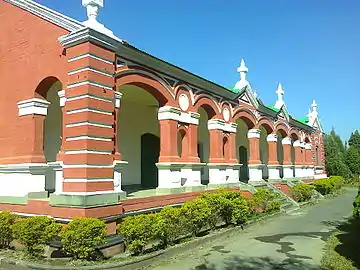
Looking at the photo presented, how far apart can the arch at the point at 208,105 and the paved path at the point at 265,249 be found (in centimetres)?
467

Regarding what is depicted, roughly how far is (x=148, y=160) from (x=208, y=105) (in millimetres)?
4275

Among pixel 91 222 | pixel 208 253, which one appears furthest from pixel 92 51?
pixel 208 253

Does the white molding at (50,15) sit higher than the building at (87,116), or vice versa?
the white molding at (50,15)

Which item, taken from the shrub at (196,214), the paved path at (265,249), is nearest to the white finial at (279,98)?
the paved path at (265,249)

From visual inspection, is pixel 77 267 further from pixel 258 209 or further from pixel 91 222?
pixel 258 209

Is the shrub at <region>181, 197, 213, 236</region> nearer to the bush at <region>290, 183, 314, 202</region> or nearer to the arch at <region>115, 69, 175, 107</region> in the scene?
the arch at <region>115, 69, 175, 107</region>

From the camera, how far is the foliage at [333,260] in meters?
7.25

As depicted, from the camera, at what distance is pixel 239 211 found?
11.7m

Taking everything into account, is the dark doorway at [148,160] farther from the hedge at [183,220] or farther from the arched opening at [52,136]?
the hedge at [183,220]

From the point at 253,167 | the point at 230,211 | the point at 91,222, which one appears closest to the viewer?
the point at 91,222

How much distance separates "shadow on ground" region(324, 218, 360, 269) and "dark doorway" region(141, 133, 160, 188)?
8.03 metres

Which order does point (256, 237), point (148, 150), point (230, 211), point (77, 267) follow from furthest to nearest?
point (148, 150) → point (230, 211) → point (256, 237) → point (77, 267)

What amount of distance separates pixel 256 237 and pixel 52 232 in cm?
572

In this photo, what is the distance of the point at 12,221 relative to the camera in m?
8.90
